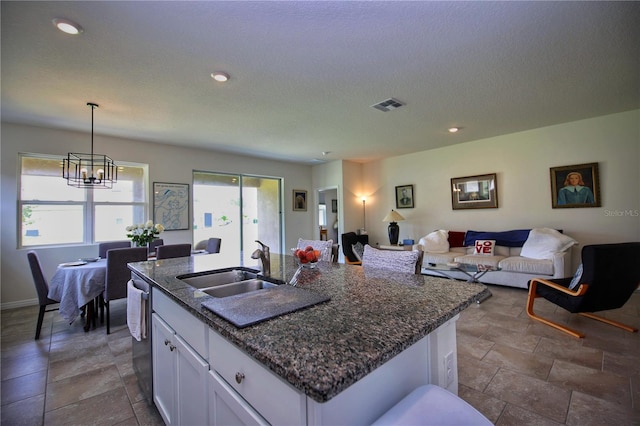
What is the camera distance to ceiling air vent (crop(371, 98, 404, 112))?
3.31 m

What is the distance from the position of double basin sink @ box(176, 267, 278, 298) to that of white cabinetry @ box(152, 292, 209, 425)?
0.23m

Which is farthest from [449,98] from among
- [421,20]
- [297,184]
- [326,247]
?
[297,184]

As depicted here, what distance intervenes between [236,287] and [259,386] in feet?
3.08

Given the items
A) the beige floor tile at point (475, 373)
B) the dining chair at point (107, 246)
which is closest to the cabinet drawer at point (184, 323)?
the beige floor tile at point (475, 373)

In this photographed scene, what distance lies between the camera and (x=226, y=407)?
3.12 ft

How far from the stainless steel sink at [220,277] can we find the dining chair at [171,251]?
1827mm

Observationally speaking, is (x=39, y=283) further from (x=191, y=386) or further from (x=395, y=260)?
(x=395, y=260)

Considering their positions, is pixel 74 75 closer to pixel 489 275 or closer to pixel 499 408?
pixel 499 408

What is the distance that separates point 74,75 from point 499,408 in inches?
167

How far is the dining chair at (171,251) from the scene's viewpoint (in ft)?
10.8

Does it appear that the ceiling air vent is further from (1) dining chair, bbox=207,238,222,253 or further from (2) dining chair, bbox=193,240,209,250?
(2) dining chair, bbox=193,240,209,250

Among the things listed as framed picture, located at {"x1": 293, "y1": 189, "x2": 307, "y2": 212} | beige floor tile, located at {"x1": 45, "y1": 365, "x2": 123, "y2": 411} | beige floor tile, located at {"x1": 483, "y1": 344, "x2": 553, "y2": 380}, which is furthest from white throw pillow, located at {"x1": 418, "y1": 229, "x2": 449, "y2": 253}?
beige floor tile, located at {"x1": 45, "y1": 365, "x2": 123, "y2": 411}

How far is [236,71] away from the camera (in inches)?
102

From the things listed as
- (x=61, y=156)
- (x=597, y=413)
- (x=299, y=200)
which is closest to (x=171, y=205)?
(x=61, y=156)
